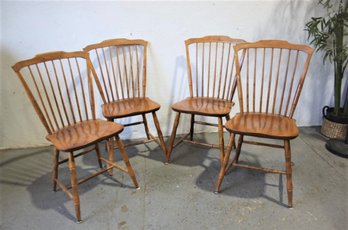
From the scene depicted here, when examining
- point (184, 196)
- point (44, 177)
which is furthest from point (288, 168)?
point (44, 177)

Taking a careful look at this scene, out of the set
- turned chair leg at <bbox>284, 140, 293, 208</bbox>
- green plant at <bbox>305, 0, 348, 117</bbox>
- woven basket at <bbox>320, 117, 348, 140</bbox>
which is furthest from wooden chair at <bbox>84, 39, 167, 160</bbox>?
woven basket at <bbox>320, 117, 348, 140</bbox>

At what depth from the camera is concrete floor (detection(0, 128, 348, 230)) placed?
1542mm

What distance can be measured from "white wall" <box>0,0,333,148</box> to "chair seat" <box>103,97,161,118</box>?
35cm

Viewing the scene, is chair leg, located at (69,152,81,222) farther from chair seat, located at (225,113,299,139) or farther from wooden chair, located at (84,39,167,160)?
chair seat, located at (225,113,299,139)

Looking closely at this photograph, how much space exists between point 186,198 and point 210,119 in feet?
3.42

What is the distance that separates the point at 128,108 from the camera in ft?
6.53

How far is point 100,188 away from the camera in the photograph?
185 centimetres

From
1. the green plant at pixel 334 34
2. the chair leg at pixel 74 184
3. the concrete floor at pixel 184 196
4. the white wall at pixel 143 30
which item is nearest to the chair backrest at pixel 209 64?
the white wall at pixel 143 30

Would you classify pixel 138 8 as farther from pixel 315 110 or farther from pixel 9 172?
pixel 315 110

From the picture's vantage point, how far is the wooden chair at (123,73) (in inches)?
82.8

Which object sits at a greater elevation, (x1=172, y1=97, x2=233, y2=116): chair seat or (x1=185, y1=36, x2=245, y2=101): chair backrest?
(x1=185, y1=36, x2=245, y2=101): chair backrest

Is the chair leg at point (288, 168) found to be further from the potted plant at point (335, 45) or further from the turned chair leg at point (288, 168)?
the potted plant at point (335, 45)

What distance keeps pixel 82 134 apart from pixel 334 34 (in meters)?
2.21

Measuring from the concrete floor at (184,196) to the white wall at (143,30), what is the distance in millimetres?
472
